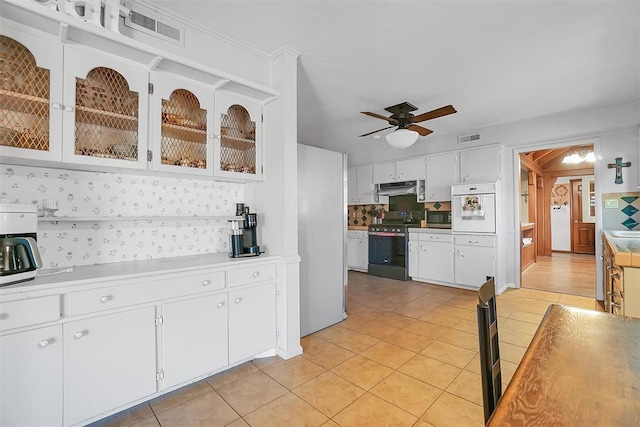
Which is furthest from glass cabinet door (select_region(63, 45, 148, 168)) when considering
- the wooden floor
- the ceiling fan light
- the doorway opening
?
the doorway opening

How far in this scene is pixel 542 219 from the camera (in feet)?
25.0

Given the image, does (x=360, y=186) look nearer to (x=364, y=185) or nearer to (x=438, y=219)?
(x=364, y=185)

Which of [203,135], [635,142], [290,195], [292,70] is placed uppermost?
[292,70]

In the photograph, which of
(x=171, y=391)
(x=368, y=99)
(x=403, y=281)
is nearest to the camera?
(x=171, y=391)

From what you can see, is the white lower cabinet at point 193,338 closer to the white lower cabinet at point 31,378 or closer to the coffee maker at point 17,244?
the white lower cabinet at point 31,378

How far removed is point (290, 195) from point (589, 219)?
937 cm

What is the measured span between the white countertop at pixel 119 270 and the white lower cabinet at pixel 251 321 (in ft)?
0.85

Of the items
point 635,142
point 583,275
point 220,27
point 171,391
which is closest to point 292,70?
point 220,27

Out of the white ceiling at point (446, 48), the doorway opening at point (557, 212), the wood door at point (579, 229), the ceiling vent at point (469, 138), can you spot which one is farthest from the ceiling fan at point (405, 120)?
the wood door at point (579, 229)

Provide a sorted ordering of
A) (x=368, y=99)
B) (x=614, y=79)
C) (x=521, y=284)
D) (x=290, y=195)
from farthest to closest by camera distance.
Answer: (x=521, y=284) → (x=368, y=99) → (x=614, y=79) → (x=290, y=195)

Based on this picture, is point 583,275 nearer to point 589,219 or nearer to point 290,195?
point 589,219

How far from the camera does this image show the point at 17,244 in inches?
56.2

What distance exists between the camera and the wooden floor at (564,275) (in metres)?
4.41

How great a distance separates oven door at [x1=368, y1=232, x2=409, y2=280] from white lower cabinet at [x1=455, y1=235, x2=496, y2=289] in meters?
0.92
